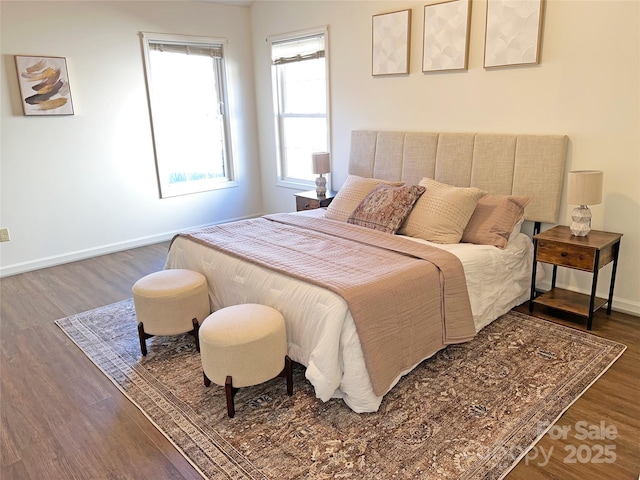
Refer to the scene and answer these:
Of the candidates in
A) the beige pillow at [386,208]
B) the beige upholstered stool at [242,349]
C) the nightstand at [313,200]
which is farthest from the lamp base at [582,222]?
the nightstand at [313,200]

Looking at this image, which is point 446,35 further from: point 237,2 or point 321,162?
point 237,2

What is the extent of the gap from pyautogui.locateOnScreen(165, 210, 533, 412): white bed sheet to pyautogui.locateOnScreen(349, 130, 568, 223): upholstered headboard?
1.22ft

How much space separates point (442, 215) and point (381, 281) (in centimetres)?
100

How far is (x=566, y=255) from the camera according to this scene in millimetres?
2941

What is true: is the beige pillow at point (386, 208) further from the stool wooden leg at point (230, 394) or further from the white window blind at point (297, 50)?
the white window blind at point (297, 50)

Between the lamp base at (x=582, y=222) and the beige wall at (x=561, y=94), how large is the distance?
0.25m

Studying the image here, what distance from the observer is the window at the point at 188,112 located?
16.4 ft

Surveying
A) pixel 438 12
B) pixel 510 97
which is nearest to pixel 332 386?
pixel 510 97

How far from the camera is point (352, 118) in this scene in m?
4.63

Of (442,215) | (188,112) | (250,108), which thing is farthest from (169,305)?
(250,108)

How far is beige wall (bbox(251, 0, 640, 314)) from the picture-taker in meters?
2.91

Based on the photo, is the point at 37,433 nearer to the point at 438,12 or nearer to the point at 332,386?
the point at 332,386

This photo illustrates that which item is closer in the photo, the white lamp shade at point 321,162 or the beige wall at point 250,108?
the beige wall at point 250,108

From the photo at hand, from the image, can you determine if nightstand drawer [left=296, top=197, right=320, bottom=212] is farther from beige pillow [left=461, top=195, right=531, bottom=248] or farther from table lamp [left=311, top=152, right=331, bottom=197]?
beige pillow [left=461, top=195, right=531, bottom=248]
